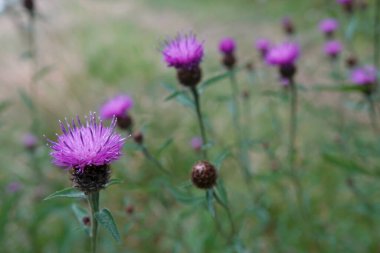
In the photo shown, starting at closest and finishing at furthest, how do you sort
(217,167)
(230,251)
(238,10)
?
(217,167) → (230,251) → (238,10)

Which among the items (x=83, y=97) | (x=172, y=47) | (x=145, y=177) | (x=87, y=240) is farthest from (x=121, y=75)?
(x=172, y=47)

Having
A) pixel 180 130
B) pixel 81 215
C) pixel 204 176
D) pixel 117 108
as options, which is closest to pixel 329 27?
pixel 180 130

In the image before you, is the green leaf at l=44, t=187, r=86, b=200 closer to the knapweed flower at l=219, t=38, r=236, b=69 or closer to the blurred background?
the blurred background

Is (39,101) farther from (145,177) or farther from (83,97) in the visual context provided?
(145,177)

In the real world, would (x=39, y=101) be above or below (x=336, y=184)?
above

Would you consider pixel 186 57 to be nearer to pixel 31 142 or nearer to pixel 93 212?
pixel 93 212

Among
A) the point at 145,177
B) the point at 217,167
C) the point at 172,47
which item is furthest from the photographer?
the point at 145,177

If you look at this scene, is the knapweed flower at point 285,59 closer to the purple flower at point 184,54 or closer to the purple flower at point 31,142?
the purple flower at point 184,54
